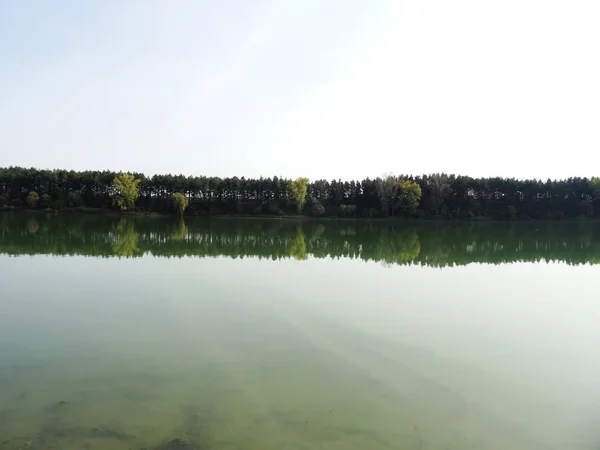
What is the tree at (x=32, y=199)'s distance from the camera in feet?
241

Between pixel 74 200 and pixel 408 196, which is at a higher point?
pixel 408 196

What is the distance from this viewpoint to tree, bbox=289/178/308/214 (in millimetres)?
78938

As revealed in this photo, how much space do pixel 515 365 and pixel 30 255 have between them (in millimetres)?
19699

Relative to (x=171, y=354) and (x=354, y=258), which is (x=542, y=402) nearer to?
(x=171, y=354)

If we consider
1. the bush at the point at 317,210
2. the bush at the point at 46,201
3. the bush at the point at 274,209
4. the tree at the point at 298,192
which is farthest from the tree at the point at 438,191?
the bush at the point at 46,201

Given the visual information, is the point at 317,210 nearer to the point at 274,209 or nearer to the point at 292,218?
the point at 292,218

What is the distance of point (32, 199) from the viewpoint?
241 feet

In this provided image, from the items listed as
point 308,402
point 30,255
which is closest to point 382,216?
point 30,255

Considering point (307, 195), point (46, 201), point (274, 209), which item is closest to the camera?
point (46, 201)

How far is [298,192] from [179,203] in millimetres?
20057

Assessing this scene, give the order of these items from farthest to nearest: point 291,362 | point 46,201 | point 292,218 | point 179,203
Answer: point 292,218 → point 46,201 → point 179,203 → point 291,362

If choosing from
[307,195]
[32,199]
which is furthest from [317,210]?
[32,199]

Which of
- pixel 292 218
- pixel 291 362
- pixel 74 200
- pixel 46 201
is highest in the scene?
pixel 74 200

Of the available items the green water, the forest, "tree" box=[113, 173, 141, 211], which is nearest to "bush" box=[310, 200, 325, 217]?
the forest
